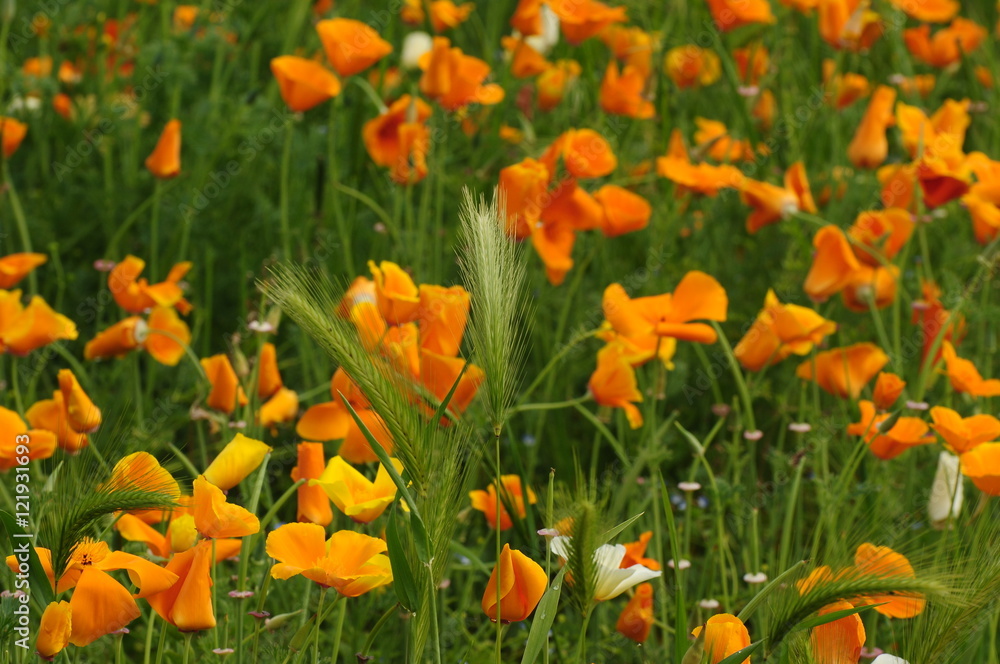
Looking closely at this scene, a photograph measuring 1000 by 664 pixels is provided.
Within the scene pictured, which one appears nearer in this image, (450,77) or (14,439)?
(14,439)

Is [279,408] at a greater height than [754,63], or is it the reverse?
[754,63]

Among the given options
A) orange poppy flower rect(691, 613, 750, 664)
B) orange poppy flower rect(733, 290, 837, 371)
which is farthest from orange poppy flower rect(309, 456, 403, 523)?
orange poppy flower rect(733, 290, 837, 371)

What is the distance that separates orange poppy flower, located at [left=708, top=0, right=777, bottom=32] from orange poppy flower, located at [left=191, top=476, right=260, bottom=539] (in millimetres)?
1860

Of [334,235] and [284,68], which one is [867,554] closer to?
[284,68]

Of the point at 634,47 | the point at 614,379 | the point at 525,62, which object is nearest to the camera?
the point at 614,379

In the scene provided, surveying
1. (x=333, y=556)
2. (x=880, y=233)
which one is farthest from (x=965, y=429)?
(x=333, y=556)

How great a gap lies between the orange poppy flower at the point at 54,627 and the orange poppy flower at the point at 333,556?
194 millimetres

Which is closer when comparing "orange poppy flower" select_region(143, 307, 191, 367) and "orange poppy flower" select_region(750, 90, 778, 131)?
"orange poppy flower" select_region(143, 307, 191, 367)

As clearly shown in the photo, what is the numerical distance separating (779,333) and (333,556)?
86 centimetres

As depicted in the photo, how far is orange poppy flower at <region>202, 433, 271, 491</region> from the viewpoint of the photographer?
3.92ft

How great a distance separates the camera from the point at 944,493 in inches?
62.5

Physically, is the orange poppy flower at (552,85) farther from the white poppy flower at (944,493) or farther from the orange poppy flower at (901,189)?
the white poppy flower at (944,493)

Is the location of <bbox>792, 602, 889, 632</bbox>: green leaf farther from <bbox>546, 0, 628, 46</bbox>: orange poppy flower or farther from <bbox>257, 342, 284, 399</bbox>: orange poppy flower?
<bbox>546, 0, 628, 46</bbox>: orange poppy flower

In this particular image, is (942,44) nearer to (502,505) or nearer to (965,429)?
(965,429)
